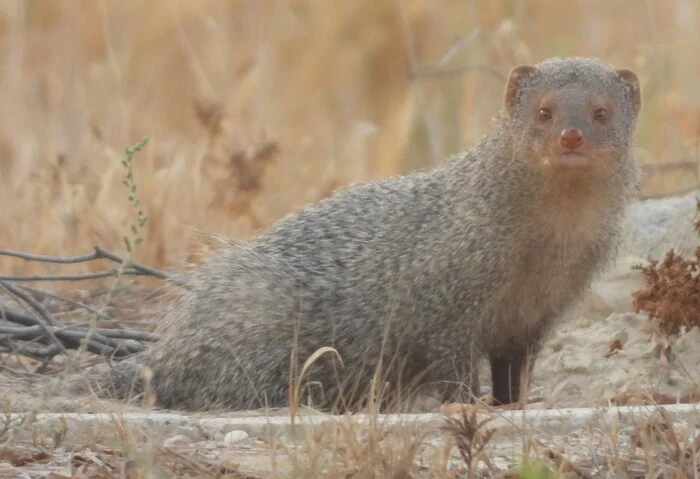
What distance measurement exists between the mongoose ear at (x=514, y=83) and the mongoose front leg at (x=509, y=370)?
0.56 m

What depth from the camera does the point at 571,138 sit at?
2.94 metres

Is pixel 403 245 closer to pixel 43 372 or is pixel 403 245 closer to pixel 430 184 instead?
pixel 430 184

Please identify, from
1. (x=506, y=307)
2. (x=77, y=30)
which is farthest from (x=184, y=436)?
(x=77, y=30)

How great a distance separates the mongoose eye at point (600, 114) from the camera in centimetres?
308

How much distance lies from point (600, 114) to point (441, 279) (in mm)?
504

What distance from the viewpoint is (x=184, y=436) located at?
2400 millimetres

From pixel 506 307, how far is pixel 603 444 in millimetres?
913

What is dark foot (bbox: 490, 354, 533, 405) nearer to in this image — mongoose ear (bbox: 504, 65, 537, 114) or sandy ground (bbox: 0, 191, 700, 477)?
sandy ground (bbox: 0, 191, 700, 477)

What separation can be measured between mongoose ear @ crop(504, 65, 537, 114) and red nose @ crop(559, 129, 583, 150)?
0.30 m

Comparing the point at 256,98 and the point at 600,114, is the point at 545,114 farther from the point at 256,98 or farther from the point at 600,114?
the point at 256,98

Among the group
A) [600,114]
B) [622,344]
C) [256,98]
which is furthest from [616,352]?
[256,98]

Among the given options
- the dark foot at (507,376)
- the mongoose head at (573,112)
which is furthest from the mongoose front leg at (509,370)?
the mongoose head at (573,112)

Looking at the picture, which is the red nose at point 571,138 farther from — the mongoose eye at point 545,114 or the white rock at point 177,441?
the white rock at point 177,441

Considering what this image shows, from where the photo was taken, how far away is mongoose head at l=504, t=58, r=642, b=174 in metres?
Result: 3.01
